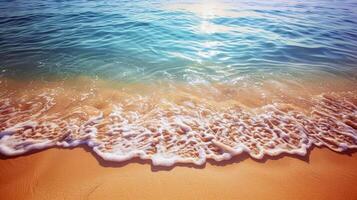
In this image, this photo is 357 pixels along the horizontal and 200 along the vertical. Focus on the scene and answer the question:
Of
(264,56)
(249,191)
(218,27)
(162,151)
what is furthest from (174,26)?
(249,191)

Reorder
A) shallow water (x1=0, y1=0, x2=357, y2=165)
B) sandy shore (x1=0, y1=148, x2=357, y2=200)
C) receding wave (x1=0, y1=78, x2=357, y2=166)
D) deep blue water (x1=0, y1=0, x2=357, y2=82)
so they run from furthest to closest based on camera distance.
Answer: deep blue water (x1=0, y1=0, x2=357, y2=82) < shallow water (x1=0, y1=0, x2=357, y2=165) < receding wave (x1=0, y1=78, x2=357, y2=166) < sandy shore (x1=0, y1=148, x2=357, y2=200)

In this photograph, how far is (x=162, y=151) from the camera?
270cm

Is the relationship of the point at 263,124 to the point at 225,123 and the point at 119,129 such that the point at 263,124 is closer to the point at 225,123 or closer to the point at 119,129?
the point at 225,123

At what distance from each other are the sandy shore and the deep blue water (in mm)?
2422

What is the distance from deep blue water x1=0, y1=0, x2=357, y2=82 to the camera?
199 inches

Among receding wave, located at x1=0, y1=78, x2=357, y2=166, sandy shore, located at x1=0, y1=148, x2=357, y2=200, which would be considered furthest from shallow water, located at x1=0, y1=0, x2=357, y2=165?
sandy shore, located at x1=0, y1=148, x2=357, y2=200

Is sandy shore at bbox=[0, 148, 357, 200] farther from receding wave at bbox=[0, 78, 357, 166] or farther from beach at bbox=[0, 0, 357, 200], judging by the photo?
receding wave at bbox=[0, 78, 357, 166]

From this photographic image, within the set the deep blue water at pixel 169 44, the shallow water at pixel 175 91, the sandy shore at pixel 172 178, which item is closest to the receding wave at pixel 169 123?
the shallow water at pixel 175 91

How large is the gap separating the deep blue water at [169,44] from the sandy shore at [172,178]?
2422mm

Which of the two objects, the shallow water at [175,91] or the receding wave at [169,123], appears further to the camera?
the shallow water at [175,91]

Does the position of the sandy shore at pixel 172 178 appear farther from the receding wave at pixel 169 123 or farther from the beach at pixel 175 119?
the receding wave at pixel 169 123

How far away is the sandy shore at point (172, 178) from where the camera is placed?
2.18m

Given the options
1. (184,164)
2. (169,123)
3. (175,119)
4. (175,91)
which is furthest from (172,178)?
(175,91)

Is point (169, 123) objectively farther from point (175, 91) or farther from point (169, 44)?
point (169, 44)
